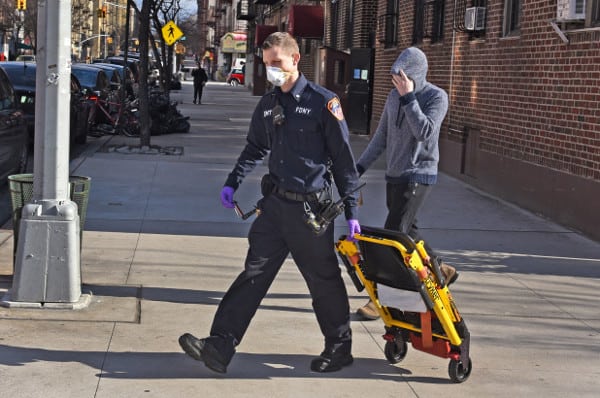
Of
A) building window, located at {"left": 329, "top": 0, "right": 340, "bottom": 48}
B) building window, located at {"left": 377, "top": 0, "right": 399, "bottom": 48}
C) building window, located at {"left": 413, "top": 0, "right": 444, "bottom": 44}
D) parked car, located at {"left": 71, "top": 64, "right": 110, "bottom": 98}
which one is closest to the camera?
building window, located at {"left": 413, "top": 0, "right": 444, "bottom": 44}

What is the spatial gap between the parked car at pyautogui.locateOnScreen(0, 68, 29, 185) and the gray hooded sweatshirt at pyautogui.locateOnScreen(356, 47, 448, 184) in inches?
267

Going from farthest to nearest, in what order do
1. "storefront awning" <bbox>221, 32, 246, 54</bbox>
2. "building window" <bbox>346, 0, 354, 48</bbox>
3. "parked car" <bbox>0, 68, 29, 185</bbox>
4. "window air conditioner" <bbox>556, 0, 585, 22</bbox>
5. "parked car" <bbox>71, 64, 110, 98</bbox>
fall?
"storefront awning" <bbox>221, 32, 246, 54</bbox>
"building window" <bbox>346, 0, 354, 48</bbox>
"parked car" <bbox>71, 64, 110, 98</bbox>
"parked car" <bbox>0, 68, 29, 185</bbox>
"window air conditioner" <bbox>556, 0, 585, 22</bbox>

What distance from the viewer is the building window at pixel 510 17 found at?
46.0 feet

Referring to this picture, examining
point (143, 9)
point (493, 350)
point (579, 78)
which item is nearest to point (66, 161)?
point (493, 350)

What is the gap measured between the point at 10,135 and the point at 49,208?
20.0 ft

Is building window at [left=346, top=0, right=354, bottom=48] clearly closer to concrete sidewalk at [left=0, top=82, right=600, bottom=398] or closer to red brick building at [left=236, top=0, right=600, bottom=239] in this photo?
red brick building at [left=236, top=0, right=600, bottom=239]

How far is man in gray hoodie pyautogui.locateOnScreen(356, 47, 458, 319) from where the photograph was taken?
21.2 feet

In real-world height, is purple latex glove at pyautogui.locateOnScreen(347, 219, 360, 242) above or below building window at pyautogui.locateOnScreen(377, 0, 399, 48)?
below

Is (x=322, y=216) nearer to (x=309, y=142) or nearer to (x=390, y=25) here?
(x=309, y=142)

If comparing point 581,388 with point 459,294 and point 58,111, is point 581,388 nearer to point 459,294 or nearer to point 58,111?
point 459,294

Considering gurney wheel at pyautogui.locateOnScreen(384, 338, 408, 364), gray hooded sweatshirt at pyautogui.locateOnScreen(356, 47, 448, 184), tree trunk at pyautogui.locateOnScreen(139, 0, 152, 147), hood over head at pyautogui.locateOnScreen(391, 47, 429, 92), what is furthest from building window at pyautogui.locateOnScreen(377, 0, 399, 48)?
gurney wheel at pyautogui.locateOnScreen(384, 338, 408, 364)

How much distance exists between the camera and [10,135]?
41.3 ft

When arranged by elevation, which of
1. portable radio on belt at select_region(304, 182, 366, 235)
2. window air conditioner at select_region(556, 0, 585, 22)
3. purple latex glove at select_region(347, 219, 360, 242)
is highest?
window air conditioner at select_region(556, 0, 585, 22)

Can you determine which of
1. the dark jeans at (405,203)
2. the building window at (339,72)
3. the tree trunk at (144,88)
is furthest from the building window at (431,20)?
the dark jeans at (405,203)
